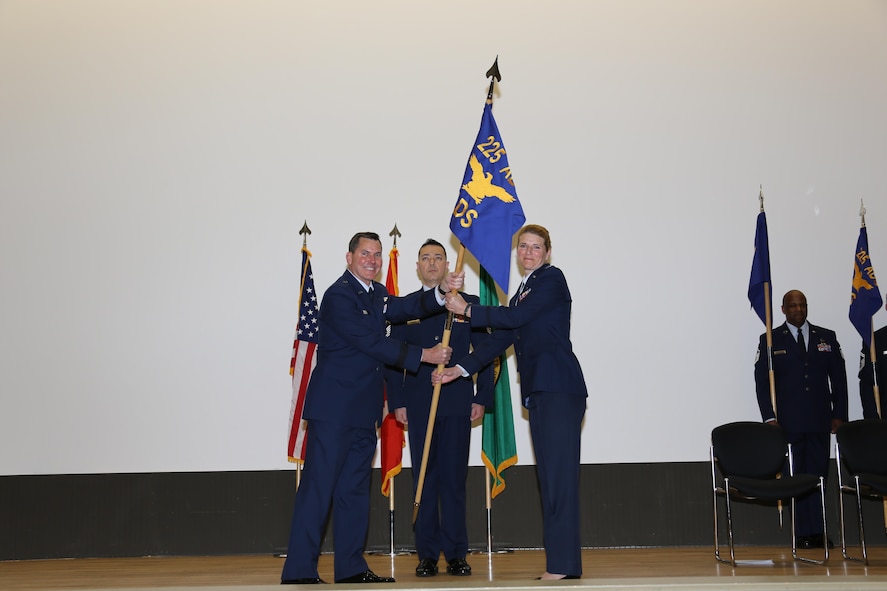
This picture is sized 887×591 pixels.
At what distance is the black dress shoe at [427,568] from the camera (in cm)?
444

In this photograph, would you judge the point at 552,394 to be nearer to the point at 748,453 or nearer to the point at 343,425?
the point at 343,425

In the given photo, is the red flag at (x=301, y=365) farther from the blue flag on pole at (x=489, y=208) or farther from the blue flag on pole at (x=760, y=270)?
the blue flag on pole at (x=760, y=270)

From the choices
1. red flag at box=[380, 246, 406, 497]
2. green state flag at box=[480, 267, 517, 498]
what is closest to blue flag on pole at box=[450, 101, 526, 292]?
green state flag at box=[480, 267, 517, 498]

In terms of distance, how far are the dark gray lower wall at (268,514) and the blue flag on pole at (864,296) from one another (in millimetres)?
1228

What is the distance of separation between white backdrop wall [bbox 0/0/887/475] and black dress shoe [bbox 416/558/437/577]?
57.3 inches

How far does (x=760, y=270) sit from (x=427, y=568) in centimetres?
302

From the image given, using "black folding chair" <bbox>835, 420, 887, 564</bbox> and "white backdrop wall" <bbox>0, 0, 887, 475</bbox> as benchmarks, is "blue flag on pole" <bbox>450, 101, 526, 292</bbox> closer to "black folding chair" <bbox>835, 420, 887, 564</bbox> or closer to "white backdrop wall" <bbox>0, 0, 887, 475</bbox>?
"white backdrop wall" <bbox>0, 0, 887, 475</bbox>

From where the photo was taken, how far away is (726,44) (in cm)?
625

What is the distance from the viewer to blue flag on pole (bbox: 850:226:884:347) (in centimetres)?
576

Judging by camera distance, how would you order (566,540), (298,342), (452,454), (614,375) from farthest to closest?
1. (614,375)
2. (298,342)
3. (452,454)
4. (566,540)

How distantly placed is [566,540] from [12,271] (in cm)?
450

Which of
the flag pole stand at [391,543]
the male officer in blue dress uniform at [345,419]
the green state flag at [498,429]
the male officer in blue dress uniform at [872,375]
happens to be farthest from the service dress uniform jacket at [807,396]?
the male officer in blue dress uniform at [345,419]

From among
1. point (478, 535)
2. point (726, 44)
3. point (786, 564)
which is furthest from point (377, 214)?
point (786, 564)

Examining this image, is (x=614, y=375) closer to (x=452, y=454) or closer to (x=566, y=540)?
(x=452, y=454)
